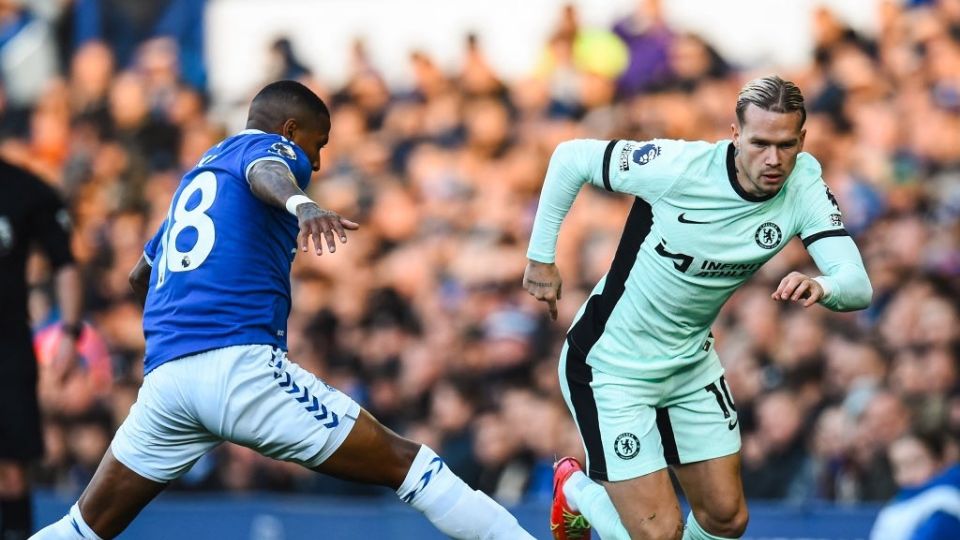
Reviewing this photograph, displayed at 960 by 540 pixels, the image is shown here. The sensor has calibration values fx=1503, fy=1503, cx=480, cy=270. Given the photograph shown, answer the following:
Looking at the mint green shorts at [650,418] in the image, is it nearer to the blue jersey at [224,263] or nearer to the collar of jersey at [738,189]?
the collar of jersey at [738,189]

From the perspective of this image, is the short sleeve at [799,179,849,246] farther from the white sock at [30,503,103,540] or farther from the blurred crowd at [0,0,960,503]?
the white sock at [30,503,103,540]

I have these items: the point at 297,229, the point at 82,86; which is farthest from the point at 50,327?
the point at 297,229

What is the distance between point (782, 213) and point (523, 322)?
5.72 metres

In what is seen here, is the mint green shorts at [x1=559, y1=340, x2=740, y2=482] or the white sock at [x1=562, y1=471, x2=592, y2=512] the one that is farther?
the white sock at [x1=562, y1=471, x2=592, y2=512]

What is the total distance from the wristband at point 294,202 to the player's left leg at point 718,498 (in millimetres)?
2348

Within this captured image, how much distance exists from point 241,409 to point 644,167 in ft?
6.51

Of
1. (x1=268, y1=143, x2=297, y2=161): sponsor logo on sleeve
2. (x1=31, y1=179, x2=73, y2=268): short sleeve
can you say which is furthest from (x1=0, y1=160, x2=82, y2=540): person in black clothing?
(x1=268, y1=143, x2=297, y2=161): sponsor logo on sleeve

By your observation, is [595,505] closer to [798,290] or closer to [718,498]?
[718,498]

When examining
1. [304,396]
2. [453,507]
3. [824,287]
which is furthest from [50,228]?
[824,287]

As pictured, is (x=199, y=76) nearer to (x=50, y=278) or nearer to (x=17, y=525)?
(x=50, y=278)

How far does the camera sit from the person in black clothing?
26.0ft

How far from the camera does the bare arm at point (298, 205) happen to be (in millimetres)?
5086

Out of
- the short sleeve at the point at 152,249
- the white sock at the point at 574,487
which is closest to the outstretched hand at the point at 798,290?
the white sock at the point at 574,487

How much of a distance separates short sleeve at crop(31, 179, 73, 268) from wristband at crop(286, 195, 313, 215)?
3.40 m
